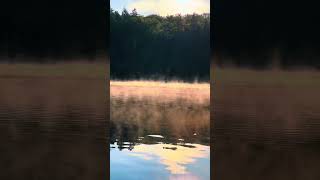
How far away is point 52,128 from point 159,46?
74 cm

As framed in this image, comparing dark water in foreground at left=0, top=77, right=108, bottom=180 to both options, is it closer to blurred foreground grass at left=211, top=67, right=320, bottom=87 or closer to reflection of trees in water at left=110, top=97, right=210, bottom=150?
reflection of trees in water at left=110, top=97, right=210, bottom=150

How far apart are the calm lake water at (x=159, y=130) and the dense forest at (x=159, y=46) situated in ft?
0.24

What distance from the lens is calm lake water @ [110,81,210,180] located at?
2.28 metres

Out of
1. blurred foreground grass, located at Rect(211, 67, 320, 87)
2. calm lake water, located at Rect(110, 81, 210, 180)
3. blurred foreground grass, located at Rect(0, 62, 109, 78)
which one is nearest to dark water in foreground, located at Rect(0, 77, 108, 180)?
blurred foreground grass, located at Rect(0, 62, 109, 78)

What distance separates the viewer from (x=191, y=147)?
229 centimetres

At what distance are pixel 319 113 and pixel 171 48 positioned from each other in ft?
2.79

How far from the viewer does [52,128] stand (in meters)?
2.27

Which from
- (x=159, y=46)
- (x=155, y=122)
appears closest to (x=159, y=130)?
(x=155, y=122)

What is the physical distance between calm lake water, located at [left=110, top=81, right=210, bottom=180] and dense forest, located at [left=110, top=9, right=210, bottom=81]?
7 centimetres

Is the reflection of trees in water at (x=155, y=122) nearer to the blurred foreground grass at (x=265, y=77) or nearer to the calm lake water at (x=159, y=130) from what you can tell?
the calm lake water at (x=159, y=130)

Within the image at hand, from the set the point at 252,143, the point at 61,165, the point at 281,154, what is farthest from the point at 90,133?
the point at 281,154

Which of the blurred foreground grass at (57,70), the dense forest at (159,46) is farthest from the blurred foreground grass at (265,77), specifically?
the blurred foreground grass at (57,70)

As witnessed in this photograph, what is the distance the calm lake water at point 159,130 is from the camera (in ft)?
7.49

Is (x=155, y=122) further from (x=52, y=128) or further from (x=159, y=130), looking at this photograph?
(x=52, y=128)
